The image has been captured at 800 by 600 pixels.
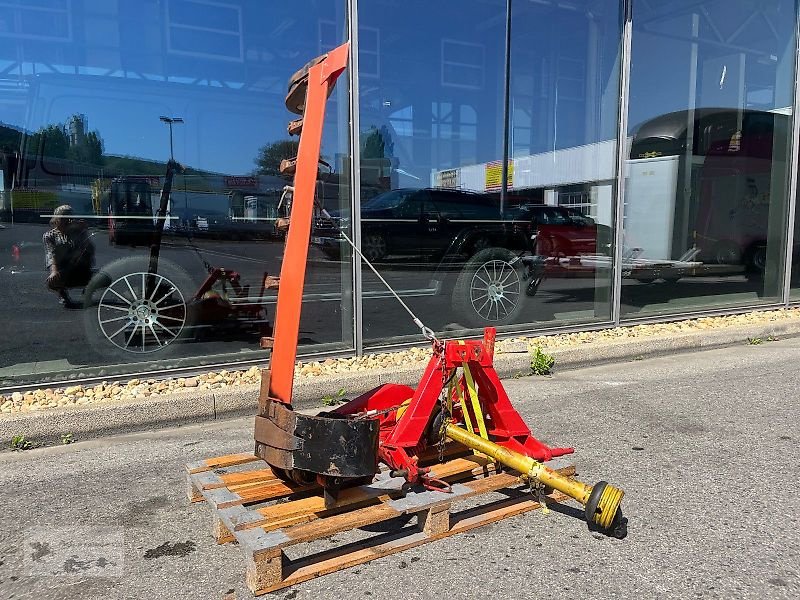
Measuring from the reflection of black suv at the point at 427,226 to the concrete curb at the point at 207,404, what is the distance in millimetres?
1291

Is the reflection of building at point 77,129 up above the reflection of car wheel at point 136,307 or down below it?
above

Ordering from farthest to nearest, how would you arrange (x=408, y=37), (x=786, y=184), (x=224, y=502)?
1. (x=786, y=184)
2. (x=408, y=37)
3. (x=224, y=502)

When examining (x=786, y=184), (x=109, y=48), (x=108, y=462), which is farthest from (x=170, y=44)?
(x=786, y=184)

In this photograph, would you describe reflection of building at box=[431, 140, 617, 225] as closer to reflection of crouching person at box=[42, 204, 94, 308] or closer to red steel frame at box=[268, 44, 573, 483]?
red steel frame at box=[268, 44, 573, 483]

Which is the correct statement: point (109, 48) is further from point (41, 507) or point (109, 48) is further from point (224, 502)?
point (224, 502)

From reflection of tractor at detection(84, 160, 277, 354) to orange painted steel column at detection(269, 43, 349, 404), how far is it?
3248 mm

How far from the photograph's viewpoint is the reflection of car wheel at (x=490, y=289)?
289 inches

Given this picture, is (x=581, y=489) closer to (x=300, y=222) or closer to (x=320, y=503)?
(x=320, y=503)

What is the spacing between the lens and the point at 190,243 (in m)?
5.99

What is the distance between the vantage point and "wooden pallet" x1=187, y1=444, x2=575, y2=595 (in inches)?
107

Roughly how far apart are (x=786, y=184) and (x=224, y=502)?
9594mm

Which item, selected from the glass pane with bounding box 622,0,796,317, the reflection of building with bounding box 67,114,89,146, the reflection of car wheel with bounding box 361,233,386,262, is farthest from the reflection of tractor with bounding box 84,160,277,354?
the glass pane with bounding box 622,0,796,317

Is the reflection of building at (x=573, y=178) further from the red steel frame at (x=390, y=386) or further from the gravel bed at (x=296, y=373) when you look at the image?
the red steel frame at (x=390, y=386)

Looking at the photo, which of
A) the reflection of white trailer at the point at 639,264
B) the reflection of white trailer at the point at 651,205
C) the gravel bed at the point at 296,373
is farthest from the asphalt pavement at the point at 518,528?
the reflection of white trailer at the point at 651,205
